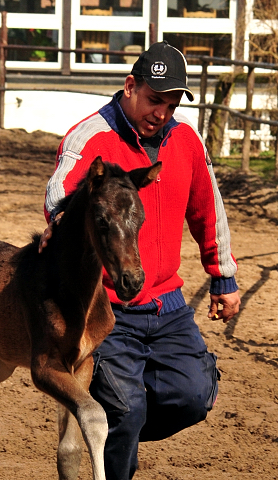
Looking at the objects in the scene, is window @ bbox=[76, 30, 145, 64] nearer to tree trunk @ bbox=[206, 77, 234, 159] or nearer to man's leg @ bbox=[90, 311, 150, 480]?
tree trunk @ bbox=[206, 77, 234, 159]

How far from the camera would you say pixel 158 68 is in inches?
132

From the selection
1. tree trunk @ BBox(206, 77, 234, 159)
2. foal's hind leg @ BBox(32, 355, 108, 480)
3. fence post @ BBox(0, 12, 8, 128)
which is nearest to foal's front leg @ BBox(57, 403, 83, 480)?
foal's hind leg @ BBox(32, 355, 108, 480)

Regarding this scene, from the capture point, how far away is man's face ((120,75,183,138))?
335 cm

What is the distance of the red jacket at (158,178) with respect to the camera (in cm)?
333

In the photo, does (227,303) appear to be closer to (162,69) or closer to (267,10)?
(162,69)

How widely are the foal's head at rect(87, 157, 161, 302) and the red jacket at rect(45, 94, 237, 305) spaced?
328 millimetres

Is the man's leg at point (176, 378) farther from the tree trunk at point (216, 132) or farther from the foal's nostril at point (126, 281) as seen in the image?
the tree trunk at point (216, 132)

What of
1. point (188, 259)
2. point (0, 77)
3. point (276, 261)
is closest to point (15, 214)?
point (188, 259)

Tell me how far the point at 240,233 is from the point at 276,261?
3.15 feet

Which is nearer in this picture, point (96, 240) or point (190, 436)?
point (96, 240)

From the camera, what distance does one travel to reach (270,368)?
5344mm

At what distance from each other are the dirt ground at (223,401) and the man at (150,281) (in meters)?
0.76

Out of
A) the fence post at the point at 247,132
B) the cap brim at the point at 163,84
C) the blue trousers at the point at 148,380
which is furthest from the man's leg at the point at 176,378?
the fence post at the point at 247,132

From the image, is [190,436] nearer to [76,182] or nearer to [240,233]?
[76,182]
